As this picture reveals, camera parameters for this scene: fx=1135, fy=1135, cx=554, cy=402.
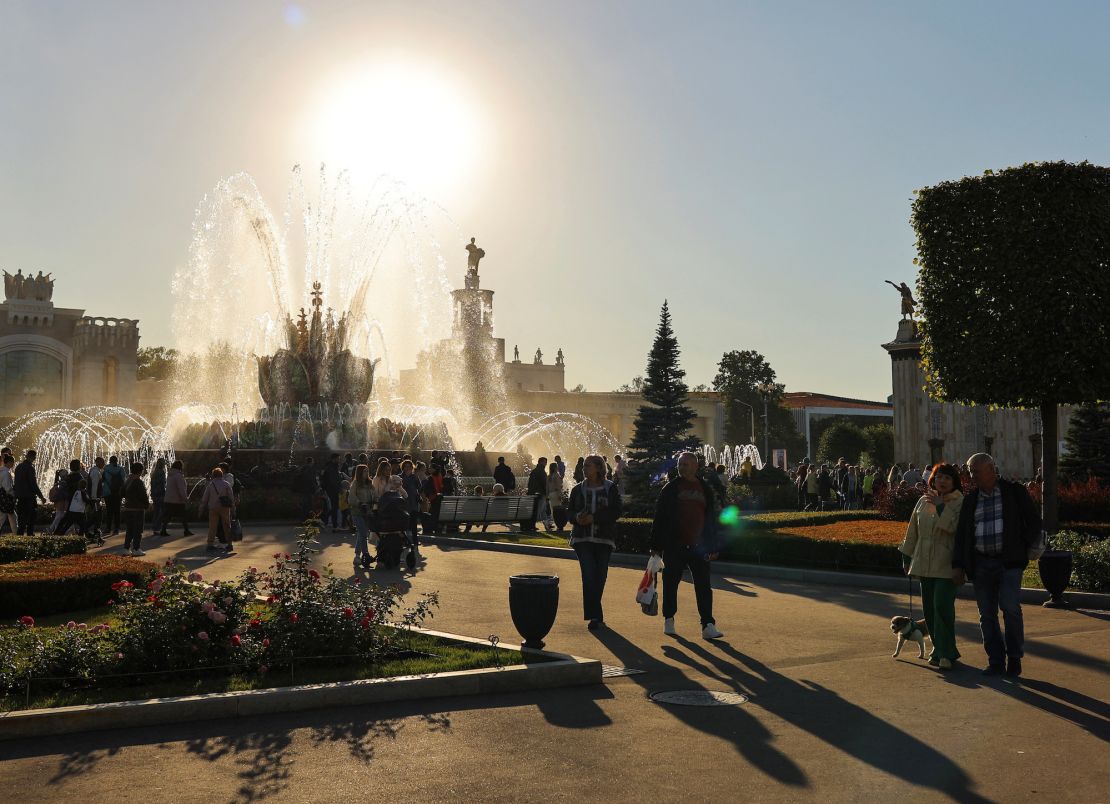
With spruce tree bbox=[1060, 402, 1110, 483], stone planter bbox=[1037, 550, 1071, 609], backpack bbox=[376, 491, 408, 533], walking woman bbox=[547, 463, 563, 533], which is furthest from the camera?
spruce tree bbox=[1060, 402, 1110, 483]

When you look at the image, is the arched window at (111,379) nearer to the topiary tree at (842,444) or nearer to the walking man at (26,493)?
the topiary tree at (842,444)

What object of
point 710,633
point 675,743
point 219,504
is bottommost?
point 675,743

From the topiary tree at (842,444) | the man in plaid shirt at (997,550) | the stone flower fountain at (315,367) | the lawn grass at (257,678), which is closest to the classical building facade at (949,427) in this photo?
the stone flower fountain at (315,367)

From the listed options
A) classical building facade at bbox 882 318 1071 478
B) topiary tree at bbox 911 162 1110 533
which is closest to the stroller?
topiary tree at bbox 911 162 1110 533

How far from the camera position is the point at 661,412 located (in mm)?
38438

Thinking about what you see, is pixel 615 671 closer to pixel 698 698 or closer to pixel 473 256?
pixel 698 698

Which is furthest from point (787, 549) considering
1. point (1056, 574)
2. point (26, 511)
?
point (26, 511)

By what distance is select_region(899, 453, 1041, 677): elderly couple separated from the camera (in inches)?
340

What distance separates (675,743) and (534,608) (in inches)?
113

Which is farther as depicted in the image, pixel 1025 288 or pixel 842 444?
pixel 842 444

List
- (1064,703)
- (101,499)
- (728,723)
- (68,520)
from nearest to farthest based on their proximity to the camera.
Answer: (728,723), (1064,703), (68,520), (101,499)

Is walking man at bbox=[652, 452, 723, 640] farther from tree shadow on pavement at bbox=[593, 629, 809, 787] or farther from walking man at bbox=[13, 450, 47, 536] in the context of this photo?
walking man at bbox=[13, 450, 47, 536]

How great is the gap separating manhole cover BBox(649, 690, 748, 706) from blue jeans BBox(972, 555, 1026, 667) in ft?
7.18

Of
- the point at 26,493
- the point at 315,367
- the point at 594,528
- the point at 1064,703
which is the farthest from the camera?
the point at 315,367
